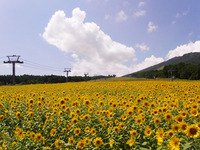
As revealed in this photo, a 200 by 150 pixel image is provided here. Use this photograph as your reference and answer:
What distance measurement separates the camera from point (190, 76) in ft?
298

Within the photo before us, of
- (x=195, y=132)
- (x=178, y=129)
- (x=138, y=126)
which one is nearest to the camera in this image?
(x=195, y=132)

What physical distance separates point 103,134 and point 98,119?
2.00 feet

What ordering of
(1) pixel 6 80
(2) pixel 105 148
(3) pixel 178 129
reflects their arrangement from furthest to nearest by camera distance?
(1) pixel 6 80
(2) pixel 105 148
(3) pixel 178 129

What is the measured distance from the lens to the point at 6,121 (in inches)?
238

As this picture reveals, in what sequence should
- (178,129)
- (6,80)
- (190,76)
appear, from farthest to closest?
1. (6,80)
2. (190,76)
3. (178,129)

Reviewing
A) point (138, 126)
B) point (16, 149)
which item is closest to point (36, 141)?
point (16, 149)

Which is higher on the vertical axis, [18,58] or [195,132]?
[18,58]

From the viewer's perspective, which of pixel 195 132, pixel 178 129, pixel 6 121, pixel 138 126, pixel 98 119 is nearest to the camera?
pixel 195 132

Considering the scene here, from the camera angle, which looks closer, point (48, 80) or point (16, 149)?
point (16, 149)

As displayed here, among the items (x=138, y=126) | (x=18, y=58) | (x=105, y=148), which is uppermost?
(x=18, y=58)

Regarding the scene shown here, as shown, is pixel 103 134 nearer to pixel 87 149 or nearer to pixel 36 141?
pixel 87 149


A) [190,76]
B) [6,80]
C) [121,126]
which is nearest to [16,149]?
[121,126]

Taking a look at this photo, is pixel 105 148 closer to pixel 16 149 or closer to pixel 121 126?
pixel 121 126

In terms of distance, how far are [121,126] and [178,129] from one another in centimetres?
121
